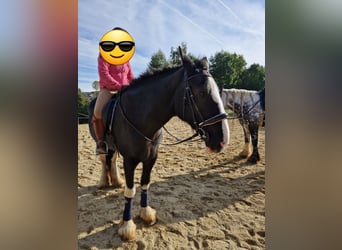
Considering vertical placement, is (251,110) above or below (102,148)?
above

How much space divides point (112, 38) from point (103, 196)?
3.42 ft

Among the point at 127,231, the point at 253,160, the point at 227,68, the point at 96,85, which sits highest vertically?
the point at 227,68

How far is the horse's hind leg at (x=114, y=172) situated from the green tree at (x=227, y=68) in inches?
33.0

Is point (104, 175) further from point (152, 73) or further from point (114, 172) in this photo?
point (152, 73)

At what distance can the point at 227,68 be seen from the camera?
1213 millimetres

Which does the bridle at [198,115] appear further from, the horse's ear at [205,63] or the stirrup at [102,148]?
the stirrup at [102,148]

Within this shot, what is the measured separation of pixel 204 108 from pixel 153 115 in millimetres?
302

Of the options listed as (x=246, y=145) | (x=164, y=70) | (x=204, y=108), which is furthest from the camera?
(x=246, y=145)

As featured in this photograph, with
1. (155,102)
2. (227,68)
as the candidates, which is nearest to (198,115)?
(155,102)
